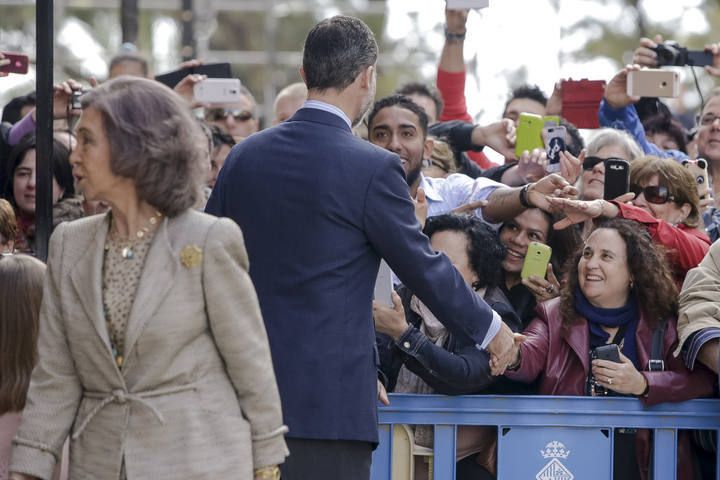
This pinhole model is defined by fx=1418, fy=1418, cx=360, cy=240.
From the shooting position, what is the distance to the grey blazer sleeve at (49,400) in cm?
385

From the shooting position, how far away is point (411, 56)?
28.4 meters

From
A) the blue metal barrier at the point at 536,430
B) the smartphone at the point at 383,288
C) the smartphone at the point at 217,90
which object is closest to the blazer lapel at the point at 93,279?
the smartphone at the point at 383,288

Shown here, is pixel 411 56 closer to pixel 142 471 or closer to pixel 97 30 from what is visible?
pixel 97 30

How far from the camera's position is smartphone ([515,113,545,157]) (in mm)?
7160

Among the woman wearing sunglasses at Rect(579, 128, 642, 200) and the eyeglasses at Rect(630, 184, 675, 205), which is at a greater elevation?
the woman wearing sunglasses at Rect(579, 128, 642, 200)

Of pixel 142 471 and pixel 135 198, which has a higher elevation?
pixel 135 198

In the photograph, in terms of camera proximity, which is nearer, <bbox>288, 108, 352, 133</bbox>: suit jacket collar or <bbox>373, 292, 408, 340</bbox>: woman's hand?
<bbox>288, 108, 352, 133</bbox>: suit jacket collar

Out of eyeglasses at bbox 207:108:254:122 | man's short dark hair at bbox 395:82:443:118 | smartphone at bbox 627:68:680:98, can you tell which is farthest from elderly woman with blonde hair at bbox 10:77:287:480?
eyeglasses at bbox 207:108:254:122

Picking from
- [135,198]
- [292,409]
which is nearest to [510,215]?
[292,409]

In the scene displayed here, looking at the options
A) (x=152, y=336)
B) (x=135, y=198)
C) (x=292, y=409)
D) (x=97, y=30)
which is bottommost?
(x=292, y=409)

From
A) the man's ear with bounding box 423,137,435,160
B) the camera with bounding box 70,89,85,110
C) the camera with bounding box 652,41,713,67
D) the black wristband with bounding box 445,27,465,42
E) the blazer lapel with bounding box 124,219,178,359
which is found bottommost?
the blazer lapel with bounding box 124,219,178,359

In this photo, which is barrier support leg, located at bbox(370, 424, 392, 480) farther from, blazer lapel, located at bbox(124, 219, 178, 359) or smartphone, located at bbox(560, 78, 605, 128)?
smartphone, located at bbox(560, 78, 605, 128)

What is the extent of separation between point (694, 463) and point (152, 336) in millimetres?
2518

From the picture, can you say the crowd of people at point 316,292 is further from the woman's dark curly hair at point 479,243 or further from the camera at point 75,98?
the camera at point 75,98
